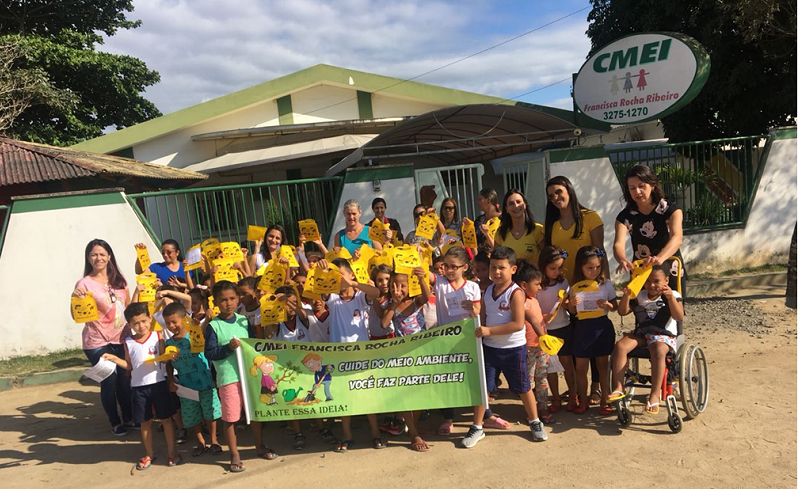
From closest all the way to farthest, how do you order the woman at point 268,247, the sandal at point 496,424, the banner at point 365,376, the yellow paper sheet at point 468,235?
1. the banner at point 365,376
2. the sandal at point 496,424
3. the yellow paper sheet at point 468,235
4. the woman at point 268,247

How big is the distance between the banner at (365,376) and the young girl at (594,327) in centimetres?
89

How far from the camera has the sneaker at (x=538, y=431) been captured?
3.88 metres

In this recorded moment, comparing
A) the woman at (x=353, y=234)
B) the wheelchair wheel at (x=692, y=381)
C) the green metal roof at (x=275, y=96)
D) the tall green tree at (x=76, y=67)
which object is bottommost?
the wheelchair wheel at (x=692, y=381)

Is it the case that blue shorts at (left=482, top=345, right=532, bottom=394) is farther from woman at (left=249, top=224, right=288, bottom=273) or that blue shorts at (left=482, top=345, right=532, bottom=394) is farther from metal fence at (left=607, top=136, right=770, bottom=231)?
metal fence at (left=607, top=136, right=770, bottom=231)

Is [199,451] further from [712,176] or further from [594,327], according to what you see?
[712,176]

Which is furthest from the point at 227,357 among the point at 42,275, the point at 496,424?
the point at 42,275

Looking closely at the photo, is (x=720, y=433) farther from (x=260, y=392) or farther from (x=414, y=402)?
(x=260, y=392)

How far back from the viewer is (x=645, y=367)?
527 cm

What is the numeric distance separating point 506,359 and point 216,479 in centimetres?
223

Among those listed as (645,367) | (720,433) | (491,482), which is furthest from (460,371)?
(645,367)

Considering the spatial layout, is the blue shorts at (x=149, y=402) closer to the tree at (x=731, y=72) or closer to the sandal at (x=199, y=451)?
the sandal at (x=199, y=451)

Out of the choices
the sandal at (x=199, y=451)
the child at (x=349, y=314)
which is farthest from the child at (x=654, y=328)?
the sandal at (x=199, y=451)

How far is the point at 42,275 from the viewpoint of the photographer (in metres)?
7.21

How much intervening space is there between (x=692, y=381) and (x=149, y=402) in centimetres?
410
